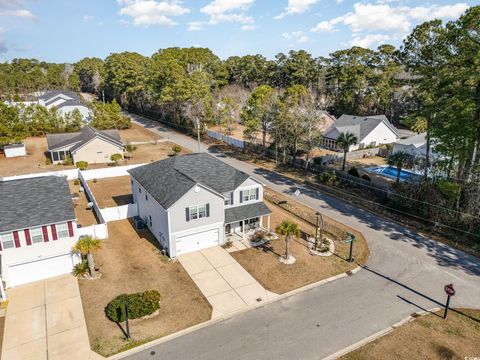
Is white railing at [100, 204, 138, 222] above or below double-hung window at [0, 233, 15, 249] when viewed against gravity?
below

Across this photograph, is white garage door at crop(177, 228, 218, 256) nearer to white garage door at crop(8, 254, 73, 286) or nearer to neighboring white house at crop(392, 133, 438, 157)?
white garage door at crop(8, 254, 73, 286)

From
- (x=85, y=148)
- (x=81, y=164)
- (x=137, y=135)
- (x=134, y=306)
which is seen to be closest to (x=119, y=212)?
(x=134, y=306)

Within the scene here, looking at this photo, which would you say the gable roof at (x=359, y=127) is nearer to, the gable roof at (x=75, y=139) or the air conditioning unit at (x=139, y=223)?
the gable roof at (x=75, y=139)

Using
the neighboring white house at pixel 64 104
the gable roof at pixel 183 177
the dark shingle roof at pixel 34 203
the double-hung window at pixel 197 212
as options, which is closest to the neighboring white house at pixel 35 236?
the dark shingle roof at pixel 34 203

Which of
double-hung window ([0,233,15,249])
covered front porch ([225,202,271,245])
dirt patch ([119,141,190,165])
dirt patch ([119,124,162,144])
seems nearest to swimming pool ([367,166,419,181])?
covered front porch ([225,202,271,245])

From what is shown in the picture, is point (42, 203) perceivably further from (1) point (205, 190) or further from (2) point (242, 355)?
(2) point (242, 355)

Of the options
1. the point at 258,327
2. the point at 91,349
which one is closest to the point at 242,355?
the point at 258,327
